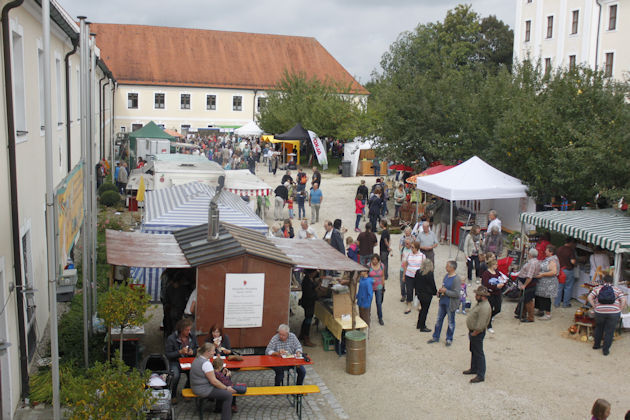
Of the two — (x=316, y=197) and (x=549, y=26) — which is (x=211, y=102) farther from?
(x=316, y=197)

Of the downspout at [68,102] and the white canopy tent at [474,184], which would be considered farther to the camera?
the white canopy tent at [474,184]

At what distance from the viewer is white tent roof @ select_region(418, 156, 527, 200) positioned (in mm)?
17594

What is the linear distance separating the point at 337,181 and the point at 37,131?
24.2 meters

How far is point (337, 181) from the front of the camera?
3394 cm

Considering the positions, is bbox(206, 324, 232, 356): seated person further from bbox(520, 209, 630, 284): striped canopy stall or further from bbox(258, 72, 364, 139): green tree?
bbox(258, 72, 364, 139): green tree

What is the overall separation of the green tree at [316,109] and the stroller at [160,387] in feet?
92.3

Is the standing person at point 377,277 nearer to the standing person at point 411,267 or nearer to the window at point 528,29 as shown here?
the standing person at point 411,267

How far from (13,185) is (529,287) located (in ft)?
31.1

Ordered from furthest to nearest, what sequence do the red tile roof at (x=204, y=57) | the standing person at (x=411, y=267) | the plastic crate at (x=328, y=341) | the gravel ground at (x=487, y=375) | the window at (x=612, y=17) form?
the red tile roof at (x=204, y=57), the window at (x=612, y=17), the standing person at (x=411, y=267), the plastic crate at (x=328, y=341), the gravel ground at (x=487, y=375)

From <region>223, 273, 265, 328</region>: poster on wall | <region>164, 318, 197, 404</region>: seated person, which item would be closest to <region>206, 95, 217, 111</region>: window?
<region>223, 273, 265, 328</region>: poster on wall

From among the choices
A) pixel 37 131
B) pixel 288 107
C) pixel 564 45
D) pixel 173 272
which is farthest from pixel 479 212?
pixel 564 45

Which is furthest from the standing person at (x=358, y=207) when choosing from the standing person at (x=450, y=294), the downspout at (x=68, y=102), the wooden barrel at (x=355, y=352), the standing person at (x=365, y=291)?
the wooden barrel at (x=355, y=352)

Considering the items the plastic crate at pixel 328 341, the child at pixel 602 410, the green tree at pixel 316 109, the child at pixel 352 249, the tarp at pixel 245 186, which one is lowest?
the plastic crate at pixel 328 341

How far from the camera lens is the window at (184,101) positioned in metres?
54.1
